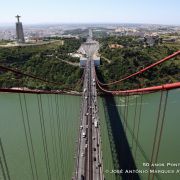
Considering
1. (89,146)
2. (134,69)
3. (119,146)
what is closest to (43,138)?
(89,146)

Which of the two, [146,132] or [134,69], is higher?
[146,132]

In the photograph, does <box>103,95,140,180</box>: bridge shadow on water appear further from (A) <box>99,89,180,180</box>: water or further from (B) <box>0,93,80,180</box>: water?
(B) <box>0,93,80,180</box>: water

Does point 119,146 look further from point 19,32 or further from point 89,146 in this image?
point 19,32

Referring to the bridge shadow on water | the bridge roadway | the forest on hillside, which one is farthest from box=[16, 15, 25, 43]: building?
the bridge shadow on water

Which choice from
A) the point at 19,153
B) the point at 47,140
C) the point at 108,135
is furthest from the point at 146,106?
the point at 19,153

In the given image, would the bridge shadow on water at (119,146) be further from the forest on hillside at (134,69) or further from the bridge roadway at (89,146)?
the forest on hillside at (134,69)

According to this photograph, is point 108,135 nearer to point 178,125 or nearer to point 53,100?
point 178,125

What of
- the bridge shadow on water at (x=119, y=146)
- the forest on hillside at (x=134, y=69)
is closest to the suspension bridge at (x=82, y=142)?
the bridge shadow on water at (x=119, y=146)
